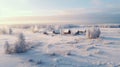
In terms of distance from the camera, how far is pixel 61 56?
10055 mm

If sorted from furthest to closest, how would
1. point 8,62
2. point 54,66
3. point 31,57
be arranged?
point 31,57
point 8,62
point 54,66

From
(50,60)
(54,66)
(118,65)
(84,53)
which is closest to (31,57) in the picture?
(50,60)

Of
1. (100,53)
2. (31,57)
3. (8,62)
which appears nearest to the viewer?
(8,62)

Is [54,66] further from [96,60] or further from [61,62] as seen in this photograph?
[96,60]

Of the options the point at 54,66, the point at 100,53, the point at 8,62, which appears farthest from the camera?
the point at 100,53

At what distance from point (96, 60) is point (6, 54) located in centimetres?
382

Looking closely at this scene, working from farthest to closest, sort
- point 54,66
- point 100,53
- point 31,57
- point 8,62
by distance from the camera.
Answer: point 100,53, point 31,57, point 8,62, point 54,66

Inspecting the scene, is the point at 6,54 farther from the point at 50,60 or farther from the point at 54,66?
the point at 54,66

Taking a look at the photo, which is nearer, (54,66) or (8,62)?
(54,66)

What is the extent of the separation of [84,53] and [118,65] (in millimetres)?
2312

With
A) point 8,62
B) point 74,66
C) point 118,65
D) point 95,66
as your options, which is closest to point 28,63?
point 8,62

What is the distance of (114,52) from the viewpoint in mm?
11008

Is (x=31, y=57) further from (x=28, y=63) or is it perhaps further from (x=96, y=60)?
(x=96, y=60)

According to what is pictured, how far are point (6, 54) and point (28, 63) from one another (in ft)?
6.38
